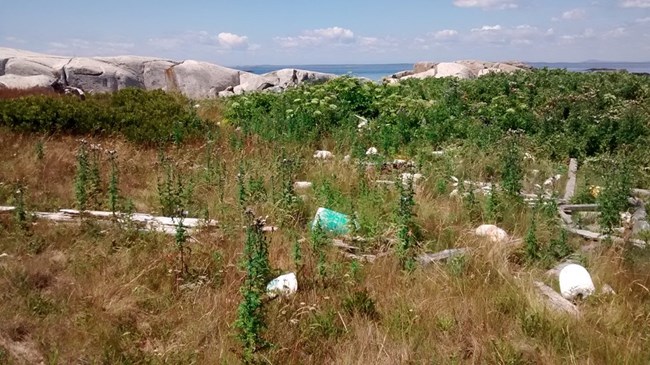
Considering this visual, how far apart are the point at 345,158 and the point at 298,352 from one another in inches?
193

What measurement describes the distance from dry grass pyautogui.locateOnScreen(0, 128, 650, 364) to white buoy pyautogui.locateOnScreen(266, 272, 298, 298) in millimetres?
96

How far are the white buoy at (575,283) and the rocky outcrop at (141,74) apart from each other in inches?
Result: 757

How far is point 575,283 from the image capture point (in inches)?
164

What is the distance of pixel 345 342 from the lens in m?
3.56

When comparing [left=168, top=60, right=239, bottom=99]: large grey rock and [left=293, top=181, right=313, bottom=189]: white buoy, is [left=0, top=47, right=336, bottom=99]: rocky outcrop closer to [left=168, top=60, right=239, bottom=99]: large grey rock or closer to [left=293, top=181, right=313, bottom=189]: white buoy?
[left=168, top=60, right=239, bottom=99]: large grey rock

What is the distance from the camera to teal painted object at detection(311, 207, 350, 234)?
537cm

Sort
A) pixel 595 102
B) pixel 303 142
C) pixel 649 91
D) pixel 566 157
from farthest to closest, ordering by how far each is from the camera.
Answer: pixel 649 91
pixel 595 102
pixel 303 142
pixel 566 157

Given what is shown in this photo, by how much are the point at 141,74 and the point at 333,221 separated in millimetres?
22922

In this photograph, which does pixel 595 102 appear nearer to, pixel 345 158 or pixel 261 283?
pixel 345 158

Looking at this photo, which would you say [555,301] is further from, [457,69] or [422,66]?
[422,66]

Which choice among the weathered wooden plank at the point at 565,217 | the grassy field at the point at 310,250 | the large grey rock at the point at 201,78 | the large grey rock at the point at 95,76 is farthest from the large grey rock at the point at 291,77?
the weathered wooden plank at the point at 565,217

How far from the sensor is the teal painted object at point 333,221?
537cm

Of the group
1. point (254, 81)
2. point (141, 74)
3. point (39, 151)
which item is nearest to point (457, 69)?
point (254, 81)

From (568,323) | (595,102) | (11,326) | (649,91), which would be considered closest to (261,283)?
(11,326)
